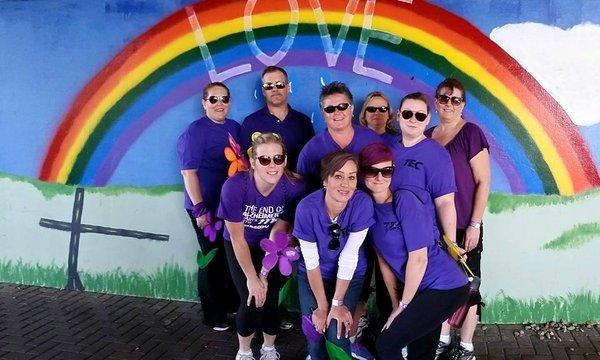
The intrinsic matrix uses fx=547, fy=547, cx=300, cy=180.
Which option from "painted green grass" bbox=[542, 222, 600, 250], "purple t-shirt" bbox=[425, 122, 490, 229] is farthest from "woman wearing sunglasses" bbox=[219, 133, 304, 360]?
"painted green grass" bbox=[542, 222, 600, 250]

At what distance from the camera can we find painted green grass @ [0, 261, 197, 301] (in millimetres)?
5074

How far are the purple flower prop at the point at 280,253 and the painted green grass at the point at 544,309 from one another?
1928 mm

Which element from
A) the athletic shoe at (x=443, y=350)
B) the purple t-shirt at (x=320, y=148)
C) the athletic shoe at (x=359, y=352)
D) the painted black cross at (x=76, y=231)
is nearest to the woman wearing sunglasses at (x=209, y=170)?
the purple t-shirt at (x=320, y=148)

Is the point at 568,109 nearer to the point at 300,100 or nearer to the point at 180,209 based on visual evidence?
the point at 300,100

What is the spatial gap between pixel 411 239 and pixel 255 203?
42.1 inches

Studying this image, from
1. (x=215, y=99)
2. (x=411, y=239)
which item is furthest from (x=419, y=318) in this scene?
(x=215, y=99)

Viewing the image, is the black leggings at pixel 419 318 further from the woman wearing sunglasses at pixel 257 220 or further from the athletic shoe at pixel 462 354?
the woman wearing sunglasses at pixel 257 220

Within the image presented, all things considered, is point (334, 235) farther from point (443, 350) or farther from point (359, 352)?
point (443, 350)

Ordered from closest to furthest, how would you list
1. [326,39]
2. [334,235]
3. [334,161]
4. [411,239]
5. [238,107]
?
[411,239]
[334,161]
[334,235]
[326,39]
[238,107]

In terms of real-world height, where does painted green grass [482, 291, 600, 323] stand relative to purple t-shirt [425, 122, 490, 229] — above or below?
below

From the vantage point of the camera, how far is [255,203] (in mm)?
3580

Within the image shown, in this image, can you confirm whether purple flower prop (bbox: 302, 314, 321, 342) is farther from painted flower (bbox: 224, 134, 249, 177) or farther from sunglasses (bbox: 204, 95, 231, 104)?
sunglasses (bbox: 204, 95, 231, 104)

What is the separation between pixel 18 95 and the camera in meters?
5.27

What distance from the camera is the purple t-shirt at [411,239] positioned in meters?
3.05
